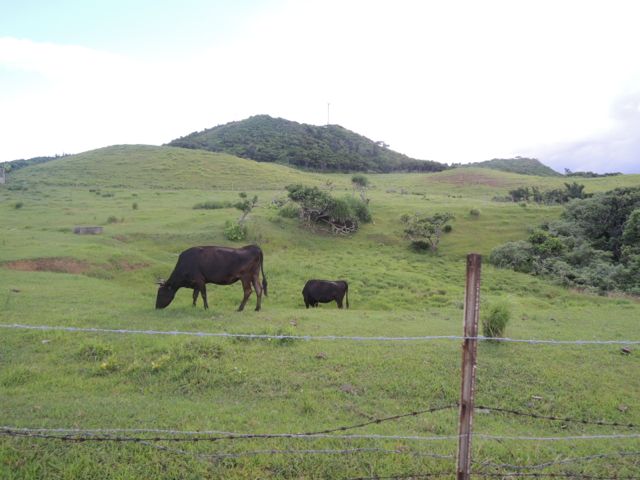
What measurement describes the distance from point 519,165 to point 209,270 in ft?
560

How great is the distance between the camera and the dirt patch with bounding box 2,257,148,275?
738 inches

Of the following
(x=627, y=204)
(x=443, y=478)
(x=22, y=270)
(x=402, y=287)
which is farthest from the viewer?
(x=627, y=204)

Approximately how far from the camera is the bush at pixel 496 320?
10750 millimetres

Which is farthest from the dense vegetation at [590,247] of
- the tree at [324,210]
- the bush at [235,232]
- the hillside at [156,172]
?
the hillside at [156,172]

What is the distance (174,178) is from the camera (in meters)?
69.1

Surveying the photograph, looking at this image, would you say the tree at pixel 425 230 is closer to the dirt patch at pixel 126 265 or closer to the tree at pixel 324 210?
the tree at pixel 324 210

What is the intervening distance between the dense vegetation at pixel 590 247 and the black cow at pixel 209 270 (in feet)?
66.3

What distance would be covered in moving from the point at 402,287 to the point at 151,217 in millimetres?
21014

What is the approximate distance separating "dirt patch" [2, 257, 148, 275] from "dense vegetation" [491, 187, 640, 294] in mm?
24066

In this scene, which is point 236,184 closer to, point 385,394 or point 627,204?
point 627,204

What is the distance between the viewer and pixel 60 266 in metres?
19.3

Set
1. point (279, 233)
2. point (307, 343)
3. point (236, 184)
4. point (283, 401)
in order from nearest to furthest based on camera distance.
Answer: point (283, 401) → point (307, 343) → point (279, 233) → point (236, 184)

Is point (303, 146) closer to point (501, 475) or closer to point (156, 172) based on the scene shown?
point (156, 172)

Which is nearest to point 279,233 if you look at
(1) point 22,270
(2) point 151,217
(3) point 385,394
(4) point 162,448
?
(2) point 151,217
